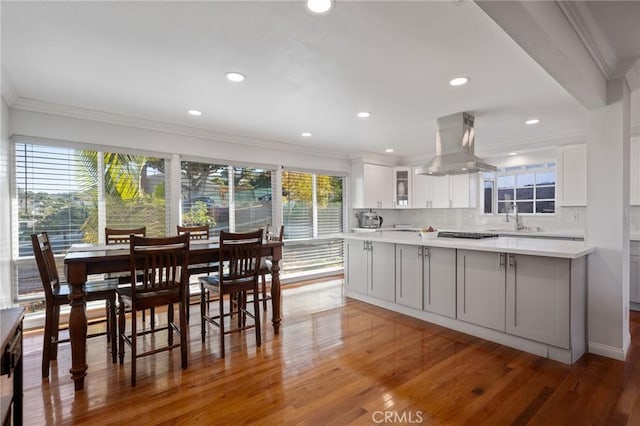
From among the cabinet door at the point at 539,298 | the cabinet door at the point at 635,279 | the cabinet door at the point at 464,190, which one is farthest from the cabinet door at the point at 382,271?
the cabinet door at the point at 635,279

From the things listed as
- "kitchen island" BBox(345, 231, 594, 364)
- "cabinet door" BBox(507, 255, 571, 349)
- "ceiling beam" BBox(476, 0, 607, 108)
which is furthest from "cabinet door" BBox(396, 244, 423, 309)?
"ceiling beam" BBox(476, 0, 607, 108)

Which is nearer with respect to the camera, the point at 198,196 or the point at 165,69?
the point at 165,69

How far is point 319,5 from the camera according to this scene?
181 cm

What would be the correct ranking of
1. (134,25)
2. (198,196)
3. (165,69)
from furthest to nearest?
(198,196), (165,69), (134,25)

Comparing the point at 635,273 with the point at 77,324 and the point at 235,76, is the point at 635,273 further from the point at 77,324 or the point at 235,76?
the point at 77,324

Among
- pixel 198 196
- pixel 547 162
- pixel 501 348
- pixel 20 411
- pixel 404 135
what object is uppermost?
pixel 404 135

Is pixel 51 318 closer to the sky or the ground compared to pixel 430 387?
closer to the sky

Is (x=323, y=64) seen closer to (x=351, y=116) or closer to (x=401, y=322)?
(x=351, y=116)

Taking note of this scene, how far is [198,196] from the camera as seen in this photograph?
4.66 metres

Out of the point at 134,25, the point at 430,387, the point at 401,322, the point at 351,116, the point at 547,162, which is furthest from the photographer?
A: the point at 547,162

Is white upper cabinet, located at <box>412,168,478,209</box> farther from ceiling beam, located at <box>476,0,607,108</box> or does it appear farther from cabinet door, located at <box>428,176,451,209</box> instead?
ceiling beam, located at <box>476,0,607,108</box>

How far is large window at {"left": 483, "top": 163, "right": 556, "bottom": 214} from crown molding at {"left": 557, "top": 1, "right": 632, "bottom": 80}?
→ 9.50 ft

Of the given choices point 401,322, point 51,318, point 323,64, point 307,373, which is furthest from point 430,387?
point 51,318

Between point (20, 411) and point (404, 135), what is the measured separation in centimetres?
483
